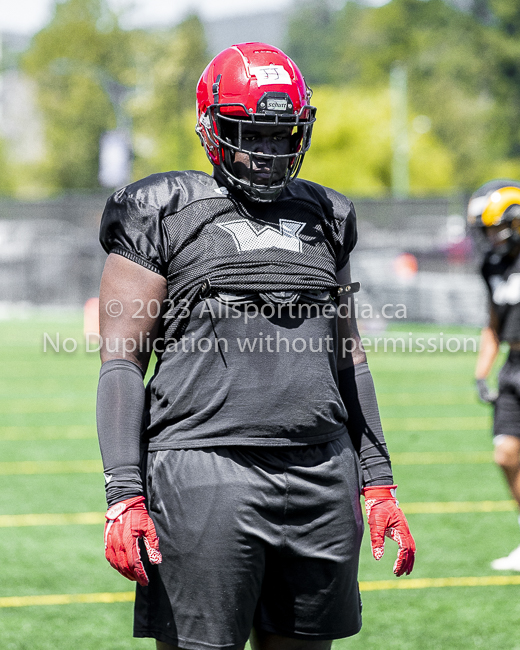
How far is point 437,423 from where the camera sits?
33.0ft

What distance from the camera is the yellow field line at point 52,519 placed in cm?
634

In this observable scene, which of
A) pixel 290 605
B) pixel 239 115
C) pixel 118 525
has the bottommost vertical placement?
pixel 290 605

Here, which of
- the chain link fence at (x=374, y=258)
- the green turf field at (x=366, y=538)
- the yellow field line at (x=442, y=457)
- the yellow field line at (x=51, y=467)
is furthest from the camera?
the chain link fence at (x=374, y=258)

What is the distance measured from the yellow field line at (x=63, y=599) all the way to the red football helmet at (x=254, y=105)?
3035mm

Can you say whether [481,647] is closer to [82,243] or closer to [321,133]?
[82,243]

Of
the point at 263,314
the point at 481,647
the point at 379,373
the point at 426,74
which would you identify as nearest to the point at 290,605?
the point at 263,314

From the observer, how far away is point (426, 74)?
61.8 meters

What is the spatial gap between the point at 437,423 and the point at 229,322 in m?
7.93

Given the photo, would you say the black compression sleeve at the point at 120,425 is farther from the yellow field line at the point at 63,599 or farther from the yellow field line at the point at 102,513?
the yellow field line at the point at 102,513

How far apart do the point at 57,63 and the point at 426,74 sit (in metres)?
24.0

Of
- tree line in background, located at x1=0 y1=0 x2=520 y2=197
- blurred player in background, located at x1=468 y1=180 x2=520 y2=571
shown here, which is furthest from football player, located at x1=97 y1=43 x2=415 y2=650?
tree line in background, located at x1=0 y1=0 x2=520 y2=197

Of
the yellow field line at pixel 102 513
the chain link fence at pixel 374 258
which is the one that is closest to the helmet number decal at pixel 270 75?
the yellow field line at pixel 102 513

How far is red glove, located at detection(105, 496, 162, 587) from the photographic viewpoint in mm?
2311

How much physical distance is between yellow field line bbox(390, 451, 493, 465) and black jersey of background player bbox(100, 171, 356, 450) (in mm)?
5682
